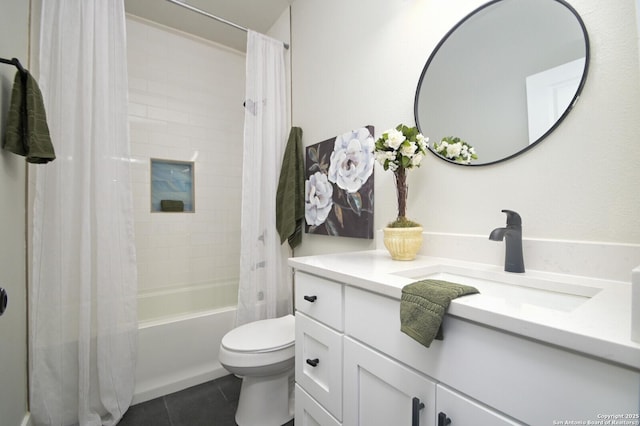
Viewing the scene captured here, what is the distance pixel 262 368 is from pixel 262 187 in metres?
1.17

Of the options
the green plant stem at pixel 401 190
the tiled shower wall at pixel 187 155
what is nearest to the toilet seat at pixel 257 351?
the green plant stem at pixel 401 190

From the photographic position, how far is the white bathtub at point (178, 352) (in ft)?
5.61

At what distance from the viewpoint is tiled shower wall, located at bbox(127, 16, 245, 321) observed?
2.40 m

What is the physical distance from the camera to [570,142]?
86 centimetres

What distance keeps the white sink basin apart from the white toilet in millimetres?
840

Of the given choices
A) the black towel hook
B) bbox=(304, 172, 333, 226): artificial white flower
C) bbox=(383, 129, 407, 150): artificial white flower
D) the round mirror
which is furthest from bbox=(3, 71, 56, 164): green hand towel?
the round mirror

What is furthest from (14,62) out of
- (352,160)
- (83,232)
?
(352,160)

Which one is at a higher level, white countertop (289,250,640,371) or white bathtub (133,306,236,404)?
white countertop (289,250,640,371)

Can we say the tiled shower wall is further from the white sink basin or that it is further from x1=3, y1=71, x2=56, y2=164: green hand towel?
the white sink basin

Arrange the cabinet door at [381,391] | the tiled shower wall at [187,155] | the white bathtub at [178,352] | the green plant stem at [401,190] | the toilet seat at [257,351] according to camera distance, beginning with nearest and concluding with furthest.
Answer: the cabinet door at [381,391]
the green plant stem at [401,190]
the toilet seat at [257,351]
the white bathtub at [178,352]
the tiled shower wall at [187,155]

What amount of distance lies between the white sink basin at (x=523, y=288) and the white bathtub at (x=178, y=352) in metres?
1.55

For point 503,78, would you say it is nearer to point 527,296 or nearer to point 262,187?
point 527,296

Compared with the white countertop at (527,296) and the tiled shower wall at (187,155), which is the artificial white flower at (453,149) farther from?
the tiled shower wall at (187,155)

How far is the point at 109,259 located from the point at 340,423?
→ 144cm
